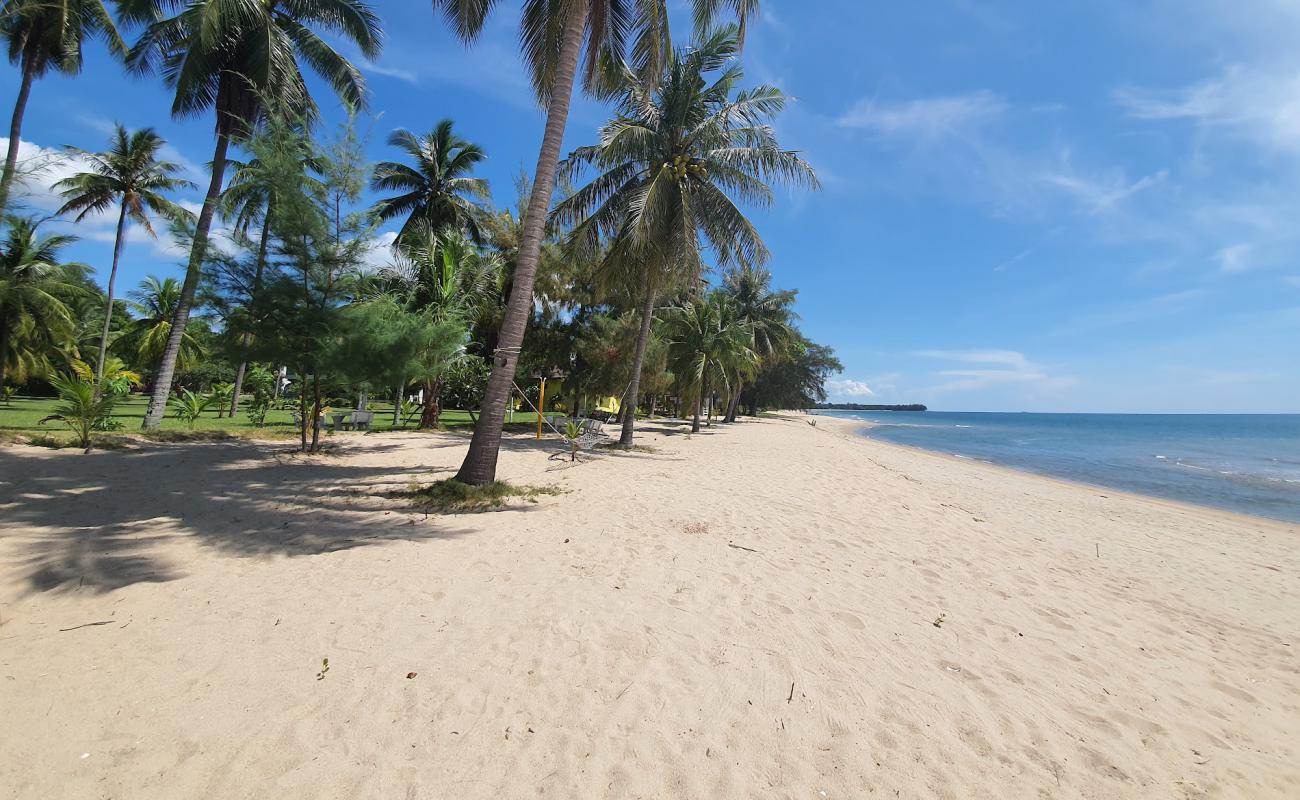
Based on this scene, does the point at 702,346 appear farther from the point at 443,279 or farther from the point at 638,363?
the point at 443,279

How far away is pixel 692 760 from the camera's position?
2.36 m

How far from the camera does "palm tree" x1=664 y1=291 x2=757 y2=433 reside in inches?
874

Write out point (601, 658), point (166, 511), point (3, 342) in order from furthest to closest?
1. point (3, 342)
2. point (166, 511)
3. point (601, 658)

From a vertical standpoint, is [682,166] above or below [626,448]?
above

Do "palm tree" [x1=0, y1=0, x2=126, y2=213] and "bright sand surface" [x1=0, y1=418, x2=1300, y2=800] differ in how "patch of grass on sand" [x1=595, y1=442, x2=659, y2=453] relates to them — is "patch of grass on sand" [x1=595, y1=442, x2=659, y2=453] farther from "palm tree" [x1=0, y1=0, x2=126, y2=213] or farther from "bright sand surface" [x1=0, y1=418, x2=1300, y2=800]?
"palm tree" [x1=0, y1=0, x2=126, y2=213]

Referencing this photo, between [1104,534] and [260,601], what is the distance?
11.3 m

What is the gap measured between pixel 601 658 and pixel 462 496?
4.45m

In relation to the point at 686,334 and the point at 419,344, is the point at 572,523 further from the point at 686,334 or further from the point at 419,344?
the point at 686,334

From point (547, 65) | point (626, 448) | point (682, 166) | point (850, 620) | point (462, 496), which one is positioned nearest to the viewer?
point (850, 620)

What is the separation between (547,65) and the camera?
345 inches

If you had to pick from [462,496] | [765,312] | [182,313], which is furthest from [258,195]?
[765,312]

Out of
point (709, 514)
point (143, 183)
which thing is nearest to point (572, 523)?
point (709, 514)

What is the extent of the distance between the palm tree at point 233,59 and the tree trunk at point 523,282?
6627mm

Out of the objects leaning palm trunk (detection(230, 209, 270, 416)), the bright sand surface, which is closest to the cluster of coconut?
leaning palm trunk (detection(230, 209, 270, 416))
